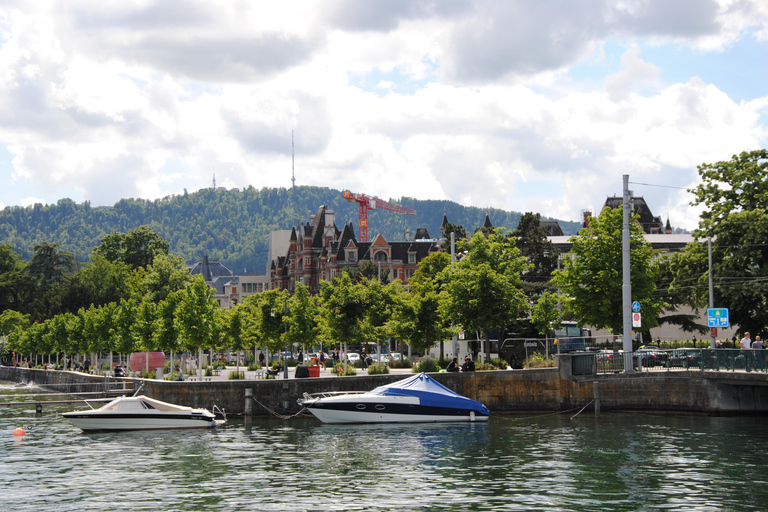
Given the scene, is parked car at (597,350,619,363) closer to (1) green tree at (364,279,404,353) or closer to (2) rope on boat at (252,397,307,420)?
(2) rope on boat at (252,397,307,420)

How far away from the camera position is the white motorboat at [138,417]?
4297 cm

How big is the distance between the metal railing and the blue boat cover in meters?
6.20

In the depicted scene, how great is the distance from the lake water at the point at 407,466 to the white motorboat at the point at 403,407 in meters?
1.00

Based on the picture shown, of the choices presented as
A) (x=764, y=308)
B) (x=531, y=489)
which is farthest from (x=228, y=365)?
(x=531, y=489)

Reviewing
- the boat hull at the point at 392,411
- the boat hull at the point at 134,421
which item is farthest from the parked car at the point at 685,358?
the boat hull at the point at 134,421

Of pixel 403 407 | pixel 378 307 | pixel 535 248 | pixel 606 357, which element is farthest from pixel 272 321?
pixel 535 248

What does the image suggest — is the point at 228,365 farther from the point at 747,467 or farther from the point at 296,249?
the point at 296,249

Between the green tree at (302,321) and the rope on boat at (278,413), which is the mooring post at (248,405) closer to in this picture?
the rope on boat at (278,413)

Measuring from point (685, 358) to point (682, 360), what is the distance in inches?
11.5

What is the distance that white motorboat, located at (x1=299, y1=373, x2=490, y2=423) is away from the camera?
43.2 metres

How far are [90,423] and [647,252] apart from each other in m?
33.5

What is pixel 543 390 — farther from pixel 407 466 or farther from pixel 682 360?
pixel 407 466

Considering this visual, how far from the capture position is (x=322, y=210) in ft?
509

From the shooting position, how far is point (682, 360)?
43500 mm
